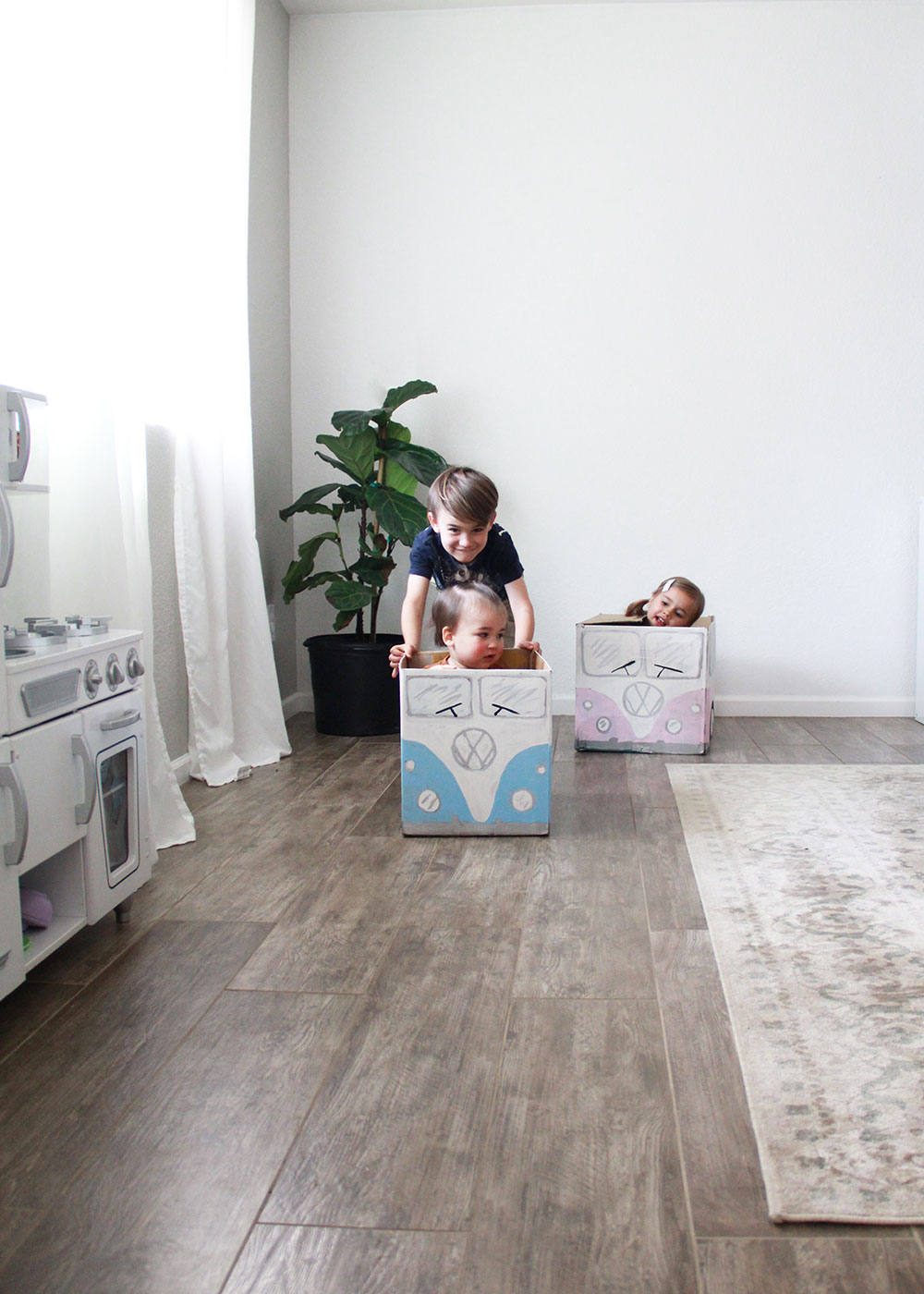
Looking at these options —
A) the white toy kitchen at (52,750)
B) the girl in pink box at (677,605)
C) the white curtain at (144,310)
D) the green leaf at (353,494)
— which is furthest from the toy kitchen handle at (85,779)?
the girl in pink box at (677,605)

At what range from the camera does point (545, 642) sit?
12.8ft

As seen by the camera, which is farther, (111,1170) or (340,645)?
(340,645)

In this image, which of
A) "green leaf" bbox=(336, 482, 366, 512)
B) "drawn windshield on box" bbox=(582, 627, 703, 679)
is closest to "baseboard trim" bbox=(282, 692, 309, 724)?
"green leaf" bbox=(336, 482, 366, 512)

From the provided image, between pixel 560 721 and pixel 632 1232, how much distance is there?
8.92 ft

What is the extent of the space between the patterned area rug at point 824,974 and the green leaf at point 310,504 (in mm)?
1426

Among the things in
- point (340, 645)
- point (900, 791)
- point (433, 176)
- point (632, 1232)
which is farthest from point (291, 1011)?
point (433, 176)

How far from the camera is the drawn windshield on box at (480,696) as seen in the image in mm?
2215

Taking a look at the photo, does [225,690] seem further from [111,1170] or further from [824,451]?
[824,451]

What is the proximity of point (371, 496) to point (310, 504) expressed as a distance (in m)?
0.24

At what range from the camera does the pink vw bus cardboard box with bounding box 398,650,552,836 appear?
2.22 m

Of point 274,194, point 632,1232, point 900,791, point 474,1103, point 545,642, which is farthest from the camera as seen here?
point 545,642

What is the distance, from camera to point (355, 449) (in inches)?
132

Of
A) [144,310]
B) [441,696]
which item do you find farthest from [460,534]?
[144,310]

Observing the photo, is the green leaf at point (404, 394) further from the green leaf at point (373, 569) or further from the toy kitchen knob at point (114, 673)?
the toy kitchen knob at point (114, 673)
